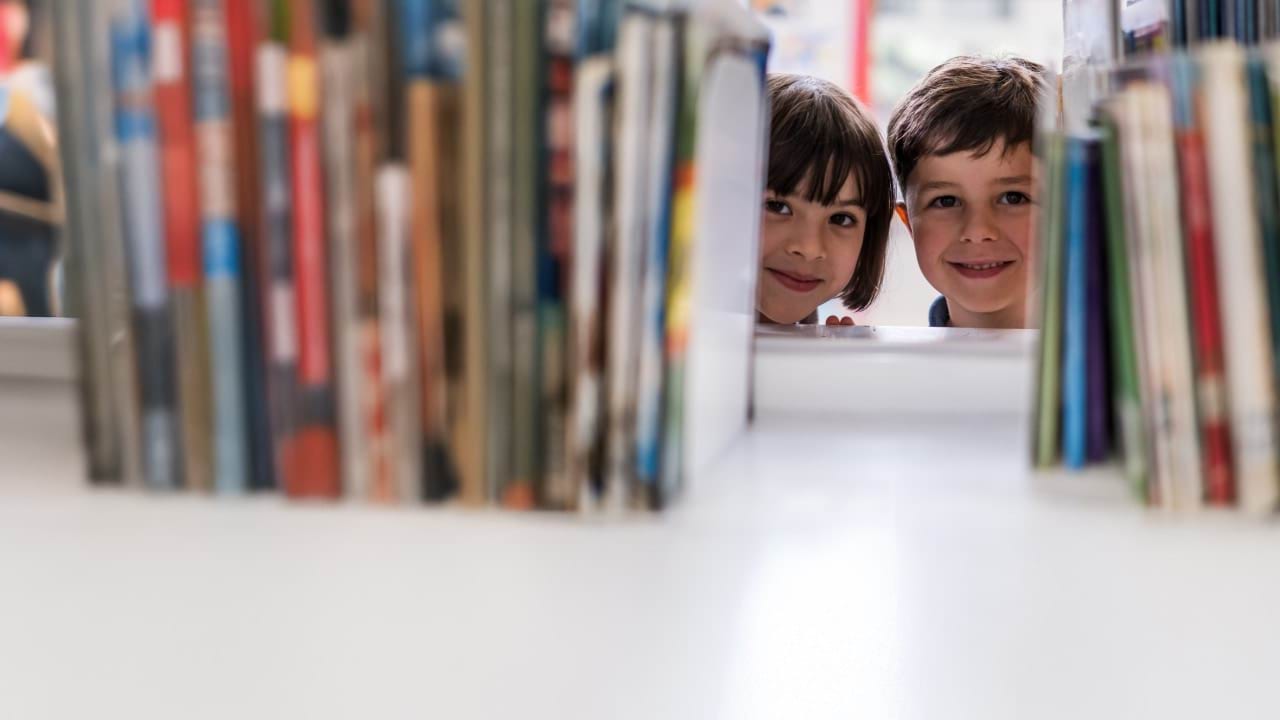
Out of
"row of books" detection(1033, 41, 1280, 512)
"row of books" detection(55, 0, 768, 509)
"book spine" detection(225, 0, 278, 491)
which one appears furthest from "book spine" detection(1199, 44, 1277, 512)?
"book spine" detection(225, 0, 278, 491)

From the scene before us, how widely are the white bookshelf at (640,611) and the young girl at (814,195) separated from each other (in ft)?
3.01

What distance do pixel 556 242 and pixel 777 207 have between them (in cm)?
101

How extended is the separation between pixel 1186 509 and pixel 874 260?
4.01ft

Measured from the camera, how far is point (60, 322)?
25.4 inches

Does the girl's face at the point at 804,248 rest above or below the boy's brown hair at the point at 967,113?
below

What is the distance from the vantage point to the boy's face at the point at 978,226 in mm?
1357

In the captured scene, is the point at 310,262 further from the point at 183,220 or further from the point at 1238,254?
the point at 1238,254

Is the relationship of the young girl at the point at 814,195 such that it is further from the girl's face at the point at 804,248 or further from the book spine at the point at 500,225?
the book spine at the point at 500,225

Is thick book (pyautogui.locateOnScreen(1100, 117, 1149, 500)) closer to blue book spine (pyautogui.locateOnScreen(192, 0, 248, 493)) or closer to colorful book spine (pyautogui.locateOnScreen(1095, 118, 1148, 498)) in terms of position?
colorful book spine (pyautogui.locateOnScreen(1095, 118, 1148, 498))

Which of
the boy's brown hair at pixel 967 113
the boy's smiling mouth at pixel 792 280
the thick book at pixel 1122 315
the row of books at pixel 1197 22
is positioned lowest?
the thick book at pixel 1122 315

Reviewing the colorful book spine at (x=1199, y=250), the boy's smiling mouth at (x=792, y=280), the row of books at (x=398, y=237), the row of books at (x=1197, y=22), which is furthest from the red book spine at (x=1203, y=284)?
the boy's smiling mouth at (x=792, y=280)

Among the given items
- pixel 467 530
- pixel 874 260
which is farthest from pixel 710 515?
pixel 874 260

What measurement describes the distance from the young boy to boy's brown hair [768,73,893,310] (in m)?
0.06

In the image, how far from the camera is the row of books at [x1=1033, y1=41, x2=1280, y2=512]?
1.39 ft
